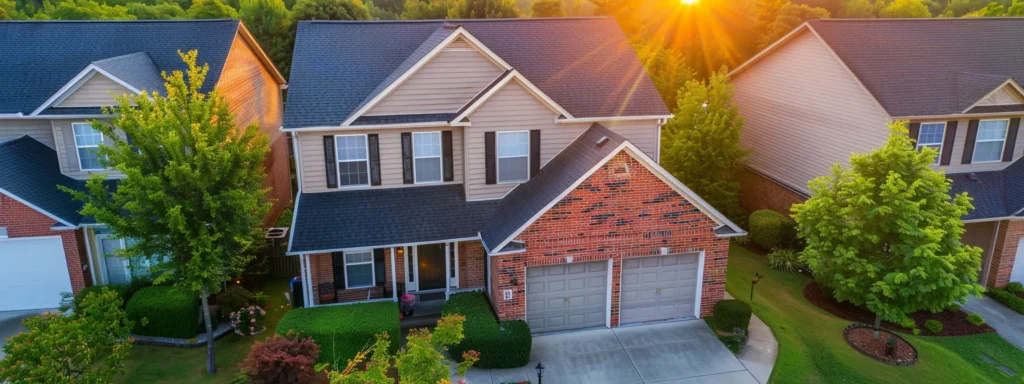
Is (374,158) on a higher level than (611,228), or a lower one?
higher

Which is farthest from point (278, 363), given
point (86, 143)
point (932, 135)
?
point (932, 135)

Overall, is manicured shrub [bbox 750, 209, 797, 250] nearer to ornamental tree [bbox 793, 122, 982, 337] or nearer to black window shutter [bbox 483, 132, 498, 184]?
ornamental tree [bbox 793, 122, 982, 337]

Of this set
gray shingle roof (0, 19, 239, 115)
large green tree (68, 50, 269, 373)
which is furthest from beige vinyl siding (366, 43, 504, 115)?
gray shingle roof (0, 19, 239, 115)

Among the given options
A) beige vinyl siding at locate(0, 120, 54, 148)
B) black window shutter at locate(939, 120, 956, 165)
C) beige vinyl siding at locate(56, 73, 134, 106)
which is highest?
beige vinyl siding at locate(56, 73, 134, 106)

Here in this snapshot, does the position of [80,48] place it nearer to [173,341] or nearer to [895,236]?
[173,341]

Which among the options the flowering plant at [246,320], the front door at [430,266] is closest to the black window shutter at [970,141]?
the front door at [430,266]

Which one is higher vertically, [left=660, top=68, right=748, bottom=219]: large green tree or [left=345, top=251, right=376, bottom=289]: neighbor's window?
[left=660, top=68, right=748, bottom=219]: large green tree
